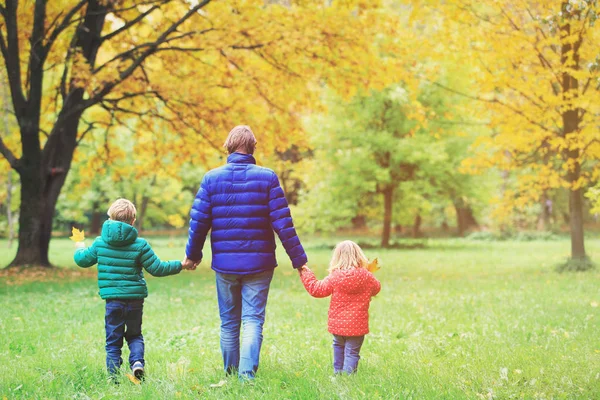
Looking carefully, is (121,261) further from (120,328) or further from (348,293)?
(348,293)

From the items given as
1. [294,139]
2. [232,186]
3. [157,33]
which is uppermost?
[157,33]

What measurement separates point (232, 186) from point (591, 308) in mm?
6734

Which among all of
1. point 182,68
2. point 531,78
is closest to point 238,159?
point 531,78

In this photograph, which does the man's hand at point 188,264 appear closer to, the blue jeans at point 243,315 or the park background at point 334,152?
the blue jeans at point 243,315

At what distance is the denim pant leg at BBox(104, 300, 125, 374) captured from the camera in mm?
4879

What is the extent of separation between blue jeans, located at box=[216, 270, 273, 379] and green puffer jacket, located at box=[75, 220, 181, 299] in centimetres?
52

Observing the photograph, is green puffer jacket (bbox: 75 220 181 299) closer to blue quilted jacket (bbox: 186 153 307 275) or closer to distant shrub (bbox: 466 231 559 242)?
blue quilted jacket (bbox: 186 153 307 275)

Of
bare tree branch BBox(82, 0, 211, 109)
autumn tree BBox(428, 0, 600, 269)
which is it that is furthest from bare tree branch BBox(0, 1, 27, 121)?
autumn tree BBox(428, 0, 600, 269)

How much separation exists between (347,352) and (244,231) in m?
1.31

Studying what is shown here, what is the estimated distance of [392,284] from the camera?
43.0 ft

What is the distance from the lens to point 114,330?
4.91m

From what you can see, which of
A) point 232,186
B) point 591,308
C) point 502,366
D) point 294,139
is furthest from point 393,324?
point 294,139

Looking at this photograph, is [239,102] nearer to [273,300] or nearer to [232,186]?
[273,300]

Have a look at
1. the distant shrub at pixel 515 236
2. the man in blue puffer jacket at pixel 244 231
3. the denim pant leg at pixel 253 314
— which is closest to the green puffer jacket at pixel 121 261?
the man in blue puffer jacket at pixel 244 231
